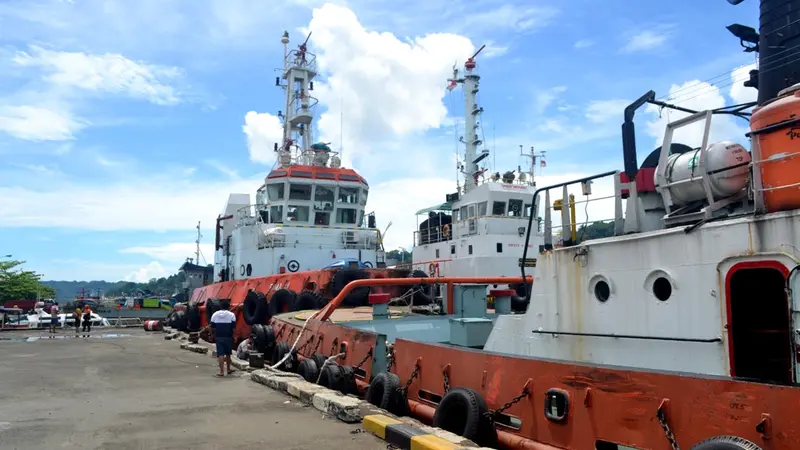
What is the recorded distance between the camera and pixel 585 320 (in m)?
6.13

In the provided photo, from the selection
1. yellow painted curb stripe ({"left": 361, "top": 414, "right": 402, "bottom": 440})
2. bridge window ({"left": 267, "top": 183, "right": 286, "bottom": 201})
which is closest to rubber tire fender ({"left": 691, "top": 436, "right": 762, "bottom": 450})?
yellow painted curb stripe ({"left": 361, "top": 414, "right": 402, "bottom": 440})

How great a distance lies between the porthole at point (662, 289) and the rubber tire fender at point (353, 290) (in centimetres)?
1105

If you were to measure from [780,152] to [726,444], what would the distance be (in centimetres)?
250

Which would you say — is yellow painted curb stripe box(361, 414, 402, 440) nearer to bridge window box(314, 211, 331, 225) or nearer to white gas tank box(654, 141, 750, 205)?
white gas tank box(654, 141, 750, 205)

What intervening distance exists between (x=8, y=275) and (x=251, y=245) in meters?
42.0

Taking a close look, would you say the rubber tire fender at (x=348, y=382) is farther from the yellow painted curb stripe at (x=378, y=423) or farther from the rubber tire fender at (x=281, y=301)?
the rubber tire fender at (x=281, y=301)

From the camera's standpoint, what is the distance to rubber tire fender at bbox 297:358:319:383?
363 inches

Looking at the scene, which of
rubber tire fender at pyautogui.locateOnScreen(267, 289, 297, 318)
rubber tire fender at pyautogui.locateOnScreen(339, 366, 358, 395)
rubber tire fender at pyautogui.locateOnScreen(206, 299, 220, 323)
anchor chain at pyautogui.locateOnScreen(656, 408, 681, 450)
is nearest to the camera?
anchor chain at pyautogui.locateOnScreen(656, 408, 681, 450)

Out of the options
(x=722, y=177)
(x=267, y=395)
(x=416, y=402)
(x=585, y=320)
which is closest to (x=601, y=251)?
(x=585, y=320)

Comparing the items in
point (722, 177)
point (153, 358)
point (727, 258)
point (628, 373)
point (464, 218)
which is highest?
point (464, 218)

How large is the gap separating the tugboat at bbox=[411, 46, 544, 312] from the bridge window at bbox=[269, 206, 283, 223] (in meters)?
5.66

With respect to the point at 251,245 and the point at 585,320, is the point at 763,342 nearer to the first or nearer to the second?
the point at 585,320

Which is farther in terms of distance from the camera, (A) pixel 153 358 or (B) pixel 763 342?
(A) pixel 153 358

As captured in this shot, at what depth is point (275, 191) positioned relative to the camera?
79.0 feet
